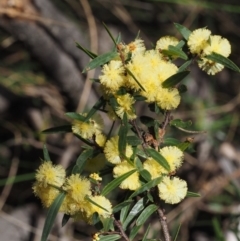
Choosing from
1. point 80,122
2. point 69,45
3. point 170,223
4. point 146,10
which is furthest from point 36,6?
point 80,122

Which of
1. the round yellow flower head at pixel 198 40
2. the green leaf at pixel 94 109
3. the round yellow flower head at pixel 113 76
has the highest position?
the round yellow flower head at pixel 198 40

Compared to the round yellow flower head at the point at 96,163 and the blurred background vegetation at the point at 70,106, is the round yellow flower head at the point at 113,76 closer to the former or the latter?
the round yellow flower head at the point at 96,163

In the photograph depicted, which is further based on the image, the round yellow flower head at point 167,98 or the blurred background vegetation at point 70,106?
the blurred background vegetation at point 70,106

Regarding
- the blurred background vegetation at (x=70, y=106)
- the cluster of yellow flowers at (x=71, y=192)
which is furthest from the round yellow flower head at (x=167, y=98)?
the blurred background vegetation at (x=70, y=106)

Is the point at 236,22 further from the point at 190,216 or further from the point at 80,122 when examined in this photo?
the point at 80,122

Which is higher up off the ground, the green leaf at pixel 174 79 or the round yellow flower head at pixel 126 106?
the green leaf at pixel 174 79

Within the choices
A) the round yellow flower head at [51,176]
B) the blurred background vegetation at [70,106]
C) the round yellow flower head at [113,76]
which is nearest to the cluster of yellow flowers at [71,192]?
the round yellow flower head at [51,176]
